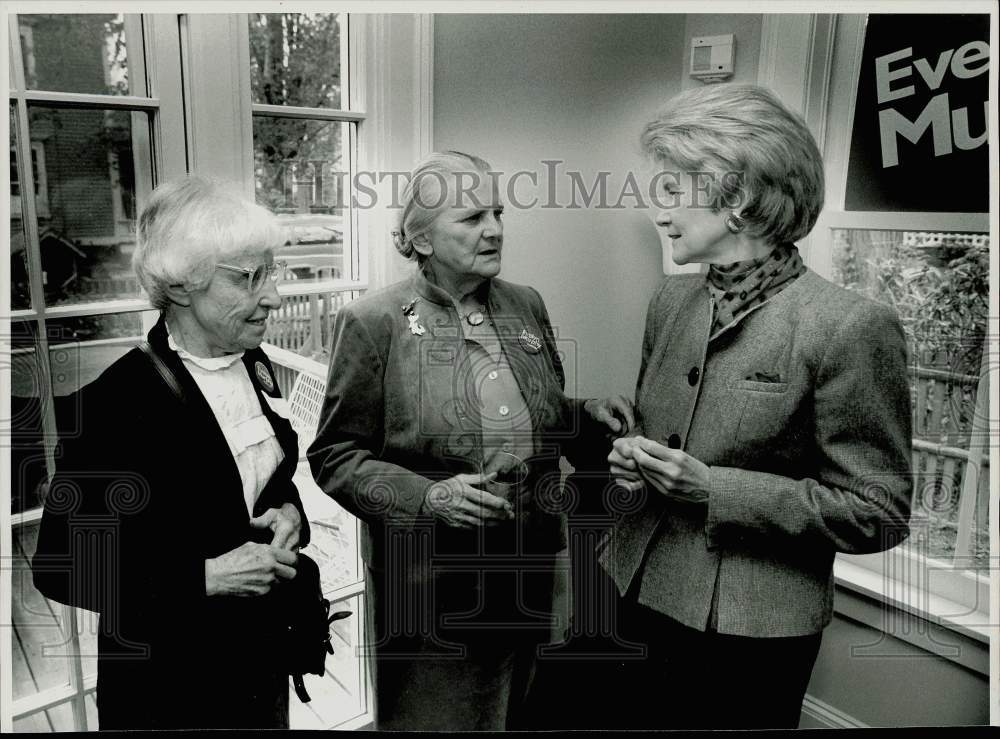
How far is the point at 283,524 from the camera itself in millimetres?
1195

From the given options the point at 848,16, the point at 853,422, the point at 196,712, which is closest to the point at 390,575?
the point at 196,712

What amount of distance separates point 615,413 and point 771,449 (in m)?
0.25

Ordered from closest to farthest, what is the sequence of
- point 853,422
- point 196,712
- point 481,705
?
point 853,422
point 196,712
point 481,705

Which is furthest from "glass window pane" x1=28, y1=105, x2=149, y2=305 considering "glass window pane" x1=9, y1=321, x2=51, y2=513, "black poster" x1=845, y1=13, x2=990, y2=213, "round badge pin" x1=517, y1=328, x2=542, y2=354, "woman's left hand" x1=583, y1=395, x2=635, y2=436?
"black poster" x1=845, y1=13, x2=990, y2=213

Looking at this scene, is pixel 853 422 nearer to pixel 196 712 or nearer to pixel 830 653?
pixel 830 653

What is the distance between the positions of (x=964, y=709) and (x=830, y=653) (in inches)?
10.0

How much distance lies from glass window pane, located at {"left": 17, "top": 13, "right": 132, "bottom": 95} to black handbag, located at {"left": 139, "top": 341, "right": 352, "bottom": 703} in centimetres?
78

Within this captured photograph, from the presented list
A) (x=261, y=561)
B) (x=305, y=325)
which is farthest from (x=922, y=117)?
(x=261, y=561)

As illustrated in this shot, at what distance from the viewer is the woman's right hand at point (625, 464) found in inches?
47.1

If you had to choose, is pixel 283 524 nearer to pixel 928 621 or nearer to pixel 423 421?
Result: pixel 423 421

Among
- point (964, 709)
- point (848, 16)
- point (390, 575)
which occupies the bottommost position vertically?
point (964, 709)

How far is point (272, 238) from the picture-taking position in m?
1.13

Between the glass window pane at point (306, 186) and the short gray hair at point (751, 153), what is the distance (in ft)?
1.65

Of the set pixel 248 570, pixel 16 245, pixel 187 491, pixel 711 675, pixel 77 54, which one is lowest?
pixel 711 675
